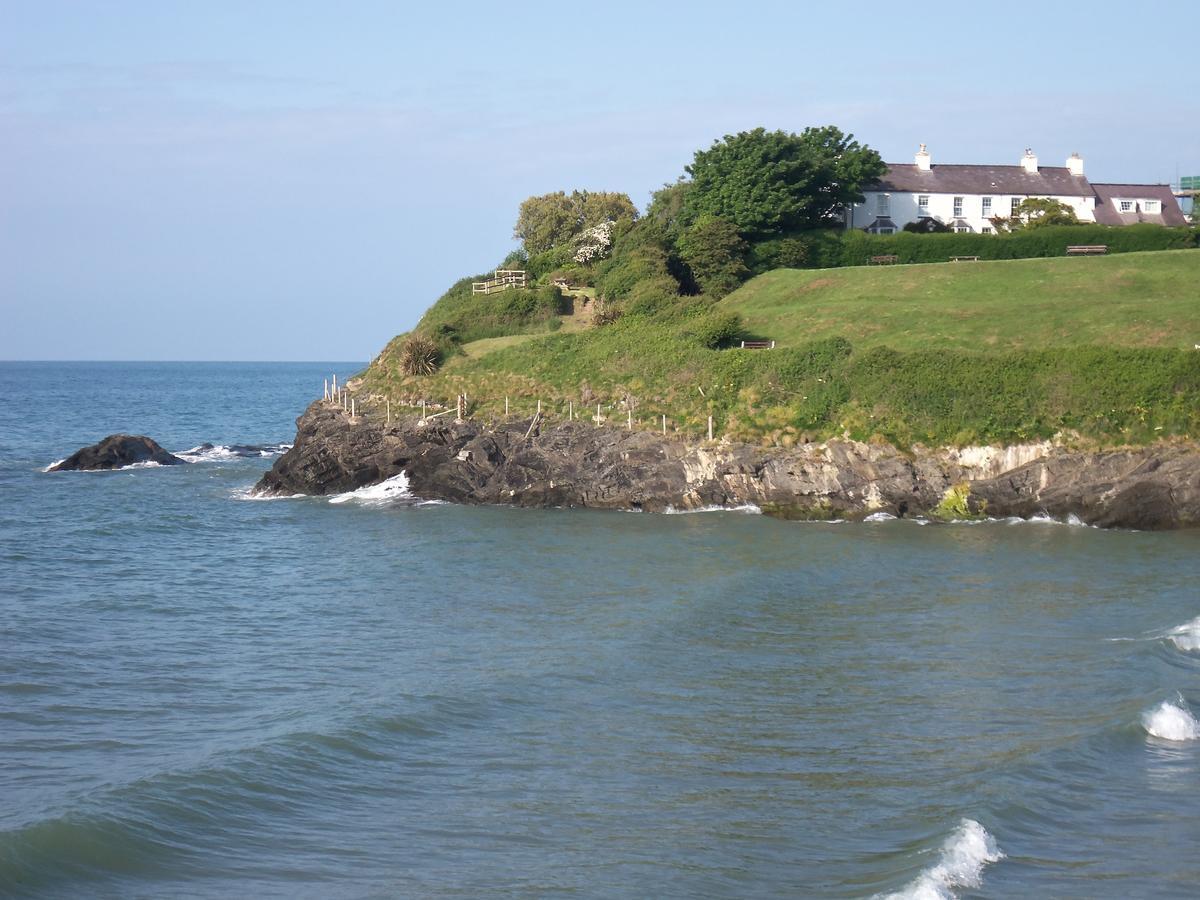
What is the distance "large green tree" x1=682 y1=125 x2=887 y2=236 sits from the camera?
6594 centimetres

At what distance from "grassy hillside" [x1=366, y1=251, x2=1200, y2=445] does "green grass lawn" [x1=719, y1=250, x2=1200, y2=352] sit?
0.42 feet

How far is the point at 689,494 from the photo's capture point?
4409 centimetres

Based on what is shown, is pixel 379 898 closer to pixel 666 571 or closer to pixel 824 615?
pixel 824 615

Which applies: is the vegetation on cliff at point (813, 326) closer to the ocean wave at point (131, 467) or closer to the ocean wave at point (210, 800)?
the ocean wave at point (131, 467)

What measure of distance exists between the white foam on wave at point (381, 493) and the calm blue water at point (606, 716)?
9.35 meters

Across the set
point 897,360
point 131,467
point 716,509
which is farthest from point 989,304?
point 131,467

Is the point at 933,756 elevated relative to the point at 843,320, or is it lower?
lower

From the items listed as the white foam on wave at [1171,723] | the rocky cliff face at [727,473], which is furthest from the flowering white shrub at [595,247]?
the white foam on wave at [1171,723]

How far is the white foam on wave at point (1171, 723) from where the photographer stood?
18656 mm

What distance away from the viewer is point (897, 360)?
46469 mm

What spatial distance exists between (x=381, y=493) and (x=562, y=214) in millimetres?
40642

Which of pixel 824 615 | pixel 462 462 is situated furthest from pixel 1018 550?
pixel 462 462

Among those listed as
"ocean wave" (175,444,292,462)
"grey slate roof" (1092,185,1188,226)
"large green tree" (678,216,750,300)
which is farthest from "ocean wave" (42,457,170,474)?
"grey slate roof" (1092,185,1188,226)

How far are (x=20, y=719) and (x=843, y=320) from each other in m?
39.9
